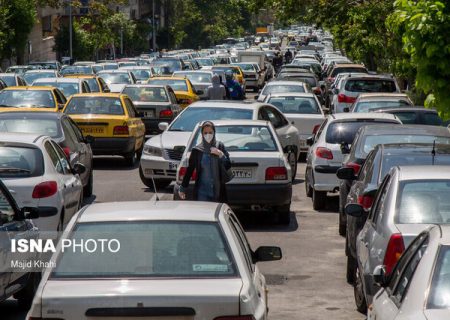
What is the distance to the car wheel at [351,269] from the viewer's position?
13.9 m

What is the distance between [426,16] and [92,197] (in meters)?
7.98

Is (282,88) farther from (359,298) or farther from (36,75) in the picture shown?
(359,298)

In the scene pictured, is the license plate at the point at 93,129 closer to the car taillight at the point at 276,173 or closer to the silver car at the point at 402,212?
the car taillight at the point at 276,173

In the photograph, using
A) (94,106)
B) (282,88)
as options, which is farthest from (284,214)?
(282,88)

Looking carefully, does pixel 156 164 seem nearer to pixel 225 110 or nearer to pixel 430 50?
pixel 225 110

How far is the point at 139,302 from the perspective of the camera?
24.4ft

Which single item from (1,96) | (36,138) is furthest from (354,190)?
(1,96)

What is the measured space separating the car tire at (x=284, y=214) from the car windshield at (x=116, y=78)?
3036cm

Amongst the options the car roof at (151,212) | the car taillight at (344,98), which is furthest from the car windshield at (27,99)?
the car roof at (151,212)

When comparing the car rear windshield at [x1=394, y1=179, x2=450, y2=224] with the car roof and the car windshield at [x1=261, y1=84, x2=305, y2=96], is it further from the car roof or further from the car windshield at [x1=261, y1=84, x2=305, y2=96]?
the car windshield at [x1=261, y1=84, x2=305, y2=96]

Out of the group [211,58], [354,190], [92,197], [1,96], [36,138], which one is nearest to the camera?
[354,190]

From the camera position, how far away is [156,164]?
22.2m

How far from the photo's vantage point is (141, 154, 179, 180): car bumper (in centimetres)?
2209

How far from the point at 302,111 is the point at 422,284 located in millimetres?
23479
